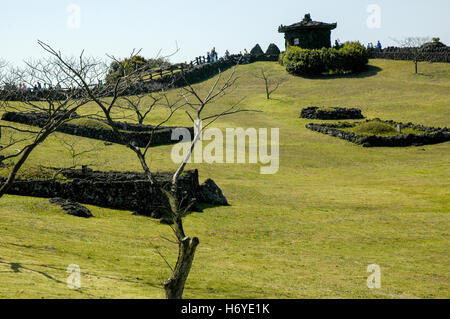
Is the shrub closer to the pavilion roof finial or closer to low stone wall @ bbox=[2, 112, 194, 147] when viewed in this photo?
the pavilion roof finial

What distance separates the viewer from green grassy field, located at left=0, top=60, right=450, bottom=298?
14.6 meters

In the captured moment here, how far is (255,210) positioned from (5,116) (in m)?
28.2

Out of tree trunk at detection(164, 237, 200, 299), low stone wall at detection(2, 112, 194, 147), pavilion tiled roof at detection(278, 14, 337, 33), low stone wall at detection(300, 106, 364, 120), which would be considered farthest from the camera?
pavilion tiled roof at detection(278, 14, 337, 33)

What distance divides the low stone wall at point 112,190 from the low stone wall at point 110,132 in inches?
576

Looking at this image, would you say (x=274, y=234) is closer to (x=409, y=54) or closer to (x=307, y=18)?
(x=409, y=54)

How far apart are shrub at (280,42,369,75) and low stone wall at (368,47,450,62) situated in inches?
220

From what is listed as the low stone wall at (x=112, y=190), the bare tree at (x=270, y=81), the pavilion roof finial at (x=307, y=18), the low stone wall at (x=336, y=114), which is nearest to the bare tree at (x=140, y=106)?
the low stone wall at (x=112, y=190)

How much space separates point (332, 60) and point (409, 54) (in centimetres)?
1099

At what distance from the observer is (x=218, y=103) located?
6819 centimetres

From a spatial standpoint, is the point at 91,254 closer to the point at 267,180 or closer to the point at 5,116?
the point at 267,180

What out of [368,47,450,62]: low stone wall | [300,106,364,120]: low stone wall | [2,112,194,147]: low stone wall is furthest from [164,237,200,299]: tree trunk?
[368,47,450,62]: low stone wall

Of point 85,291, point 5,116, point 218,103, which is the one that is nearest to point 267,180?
point 85,291

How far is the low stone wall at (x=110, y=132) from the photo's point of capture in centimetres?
4081
